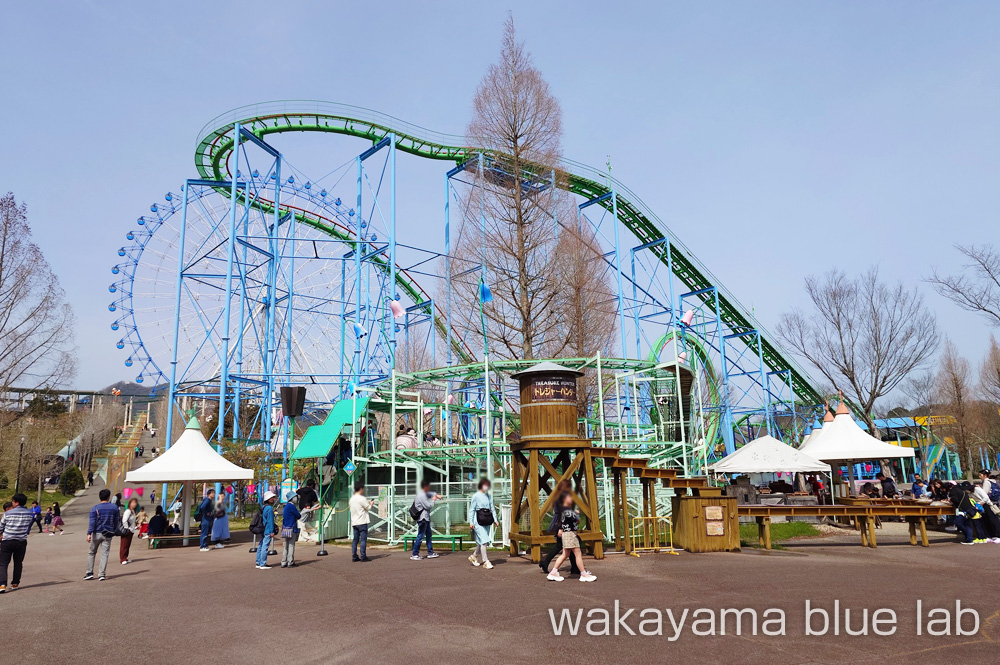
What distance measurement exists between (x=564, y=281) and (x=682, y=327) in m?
11.0

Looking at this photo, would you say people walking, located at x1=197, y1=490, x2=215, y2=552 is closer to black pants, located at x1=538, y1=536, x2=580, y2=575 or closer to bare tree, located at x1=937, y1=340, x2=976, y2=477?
black pants, located at x1=538, y1=536, x2=580, y2=575

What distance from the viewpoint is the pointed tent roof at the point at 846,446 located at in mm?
18891

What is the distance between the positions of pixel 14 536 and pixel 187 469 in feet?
24.2

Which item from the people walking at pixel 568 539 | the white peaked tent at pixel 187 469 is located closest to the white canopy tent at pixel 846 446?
the people walking at pixel 568 539

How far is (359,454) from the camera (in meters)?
18.3

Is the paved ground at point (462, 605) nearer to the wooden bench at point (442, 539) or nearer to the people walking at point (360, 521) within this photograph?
the people walking at point (360, 521)

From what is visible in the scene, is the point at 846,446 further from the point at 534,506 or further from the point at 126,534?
the point at 126,534

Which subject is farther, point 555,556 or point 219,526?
point 219,526

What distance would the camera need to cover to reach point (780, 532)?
59.1 feet

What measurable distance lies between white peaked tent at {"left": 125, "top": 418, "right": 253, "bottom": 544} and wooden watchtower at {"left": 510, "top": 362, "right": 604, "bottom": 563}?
8370 mm

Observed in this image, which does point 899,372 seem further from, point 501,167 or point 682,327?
point 501,167

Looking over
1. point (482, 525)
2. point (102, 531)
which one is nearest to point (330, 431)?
point (102, 531)

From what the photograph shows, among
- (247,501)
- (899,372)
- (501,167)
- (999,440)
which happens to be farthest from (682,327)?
(999,440)

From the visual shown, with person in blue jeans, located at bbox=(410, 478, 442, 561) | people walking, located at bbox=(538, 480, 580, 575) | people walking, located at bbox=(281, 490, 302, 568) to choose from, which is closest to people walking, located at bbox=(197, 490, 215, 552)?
people walking, located at bbox=(281, 490, 302, 568)
